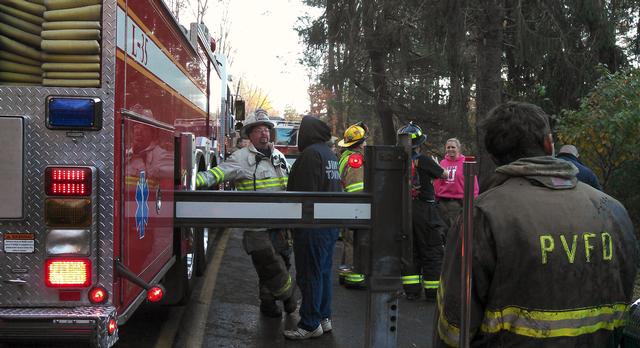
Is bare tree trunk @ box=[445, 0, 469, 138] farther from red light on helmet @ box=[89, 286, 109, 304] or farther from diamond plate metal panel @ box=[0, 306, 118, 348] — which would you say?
diamond plate metal panel @ box=[0, 306, 118, 348]

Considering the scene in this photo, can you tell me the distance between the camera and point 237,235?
1180 cm

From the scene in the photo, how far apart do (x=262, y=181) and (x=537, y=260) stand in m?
3.98

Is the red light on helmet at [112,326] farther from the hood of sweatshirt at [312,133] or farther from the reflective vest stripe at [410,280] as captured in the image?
the reflective vest stripe at [410,280]

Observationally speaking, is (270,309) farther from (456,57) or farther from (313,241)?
(456,57)

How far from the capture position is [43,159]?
323 centimetres

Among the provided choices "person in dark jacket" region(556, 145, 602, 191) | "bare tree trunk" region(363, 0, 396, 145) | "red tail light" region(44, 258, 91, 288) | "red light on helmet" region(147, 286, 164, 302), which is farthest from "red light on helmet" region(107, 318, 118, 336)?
"bare tree trunk" region(363, 0, 396, 145)

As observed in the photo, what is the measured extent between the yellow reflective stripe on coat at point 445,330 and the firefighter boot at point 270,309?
412 cm

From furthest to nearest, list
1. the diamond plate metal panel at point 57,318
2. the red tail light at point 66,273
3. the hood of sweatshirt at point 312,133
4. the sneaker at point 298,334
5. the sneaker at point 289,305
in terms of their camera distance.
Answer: the sneaker at point 289,305 < the hood of sweatshirt at point 312,133 < the sneaker at point 298,334 < the red tail light at point 66,273 < the diamond plate metal panel at point 57,318

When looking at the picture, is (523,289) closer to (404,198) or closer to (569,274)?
(569,274)

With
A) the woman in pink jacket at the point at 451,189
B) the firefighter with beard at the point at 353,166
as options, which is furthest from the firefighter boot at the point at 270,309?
the woman in pink jacket at the point at 451,189

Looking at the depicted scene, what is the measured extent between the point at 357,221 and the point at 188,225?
3.56 feet

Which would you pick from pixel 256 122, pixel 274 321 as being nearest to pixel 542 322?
pixel 256 122

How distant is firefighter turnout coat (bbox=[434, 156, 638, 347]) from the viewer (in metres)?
2.14

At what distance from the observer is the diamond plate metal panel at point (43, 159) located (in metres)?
3.23
